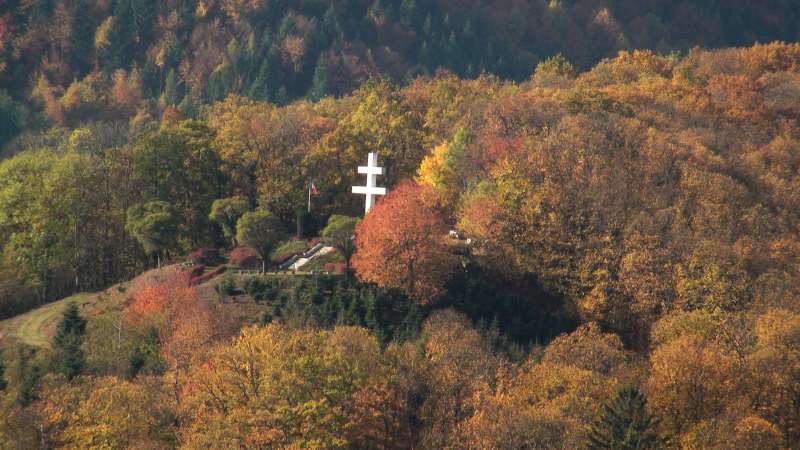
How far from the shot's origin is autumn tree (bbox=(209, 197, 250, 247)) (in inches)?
3216

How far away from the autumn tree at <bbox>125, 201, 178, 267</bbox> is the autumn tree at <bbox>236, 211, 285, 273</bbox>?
5.95 m

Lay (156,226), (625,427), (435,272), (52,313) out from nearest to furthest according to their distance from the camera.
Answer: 1. (625,427)
2. (435,272)
3. (52,313)
4. (156,226)

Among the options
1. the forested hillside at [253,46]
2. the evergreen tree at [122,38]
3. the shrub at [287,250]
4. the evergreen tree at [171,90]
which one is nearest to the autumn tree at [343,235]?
the shrub at [287,250]

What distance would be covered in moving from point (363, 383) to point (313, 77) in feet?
378

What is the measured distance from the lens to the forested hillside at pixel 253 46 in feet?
527

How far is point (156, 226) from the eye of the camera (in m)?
79.5

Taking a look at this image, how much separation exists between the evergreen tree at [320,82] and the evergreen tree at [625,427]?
111 metres

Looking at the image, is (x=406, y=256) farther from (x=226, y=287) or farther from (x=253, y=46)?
(x=253, y=46)

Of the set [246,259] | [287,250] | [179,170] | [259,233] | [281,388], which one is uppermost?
[259,233]

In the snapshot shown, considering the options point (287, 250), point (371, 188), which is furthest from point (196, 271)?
point (371, 188)

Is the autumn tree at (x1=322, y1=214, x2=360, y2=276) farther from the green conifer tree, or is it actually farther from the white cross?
the green conifer tree

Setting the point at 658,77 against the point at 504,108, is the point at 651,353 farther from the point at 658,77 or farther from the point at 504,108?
the point at 658,77

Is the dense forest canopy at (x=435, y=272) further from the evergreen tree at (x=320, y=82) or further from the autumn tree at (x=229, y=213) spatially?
the evergreen tree at (x=320, y=82)

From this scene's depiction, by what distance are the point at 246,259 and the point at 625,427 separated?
2865cm
